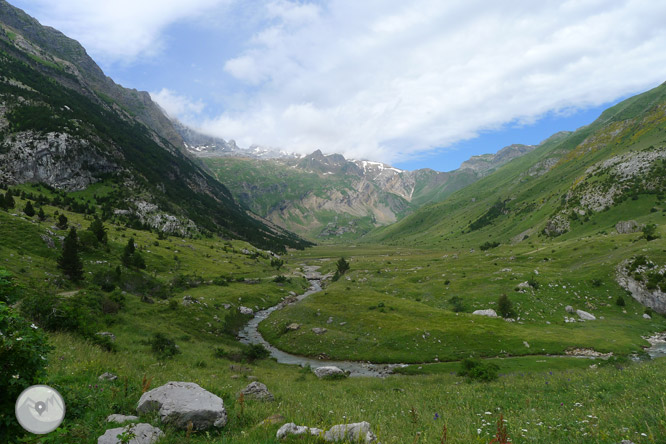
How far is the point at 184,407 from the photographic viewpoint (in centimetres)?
1002

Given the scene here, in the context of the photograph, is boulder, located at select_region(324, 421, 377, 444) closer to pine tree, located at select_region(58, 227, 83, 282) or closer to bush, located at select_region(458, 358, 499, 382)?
bush, located at select_region(458, 358, 499, 382)

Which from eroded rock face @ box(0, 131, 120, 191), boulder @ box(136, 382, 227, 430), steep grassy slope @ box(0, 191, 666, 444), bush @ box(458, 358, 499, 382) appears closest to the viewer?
steep grassy slope @ box(0, 191, 666, 444)

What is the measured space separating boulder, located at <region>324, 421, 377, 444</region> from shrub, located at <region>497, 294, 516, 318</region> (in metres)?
58.3

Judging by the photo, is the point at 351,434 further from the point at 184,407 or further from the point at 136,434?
the point at 184,407

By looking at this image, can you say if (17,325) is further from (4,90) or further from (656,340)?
(4,90)

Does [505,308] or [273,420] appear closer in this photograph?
[273,420]

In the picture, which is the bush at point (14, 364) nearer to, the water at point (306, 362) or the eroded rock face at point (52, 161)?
the water at point (306, 362)

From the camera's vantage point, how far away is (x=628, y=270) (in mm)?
57469

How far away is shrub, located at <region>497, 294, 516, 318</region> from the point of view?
2146 inches

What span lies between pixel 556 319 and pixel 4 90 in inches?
9980

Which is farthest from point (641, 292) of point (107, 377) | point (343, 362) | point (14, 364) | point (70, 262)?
point (70, 262)

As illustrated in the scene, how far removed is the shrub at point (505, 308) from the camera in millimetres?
54519

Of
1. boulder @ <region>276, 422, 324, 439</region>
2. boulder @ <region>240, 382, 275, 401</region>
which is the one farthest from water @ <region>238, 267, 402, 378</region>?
boulder @ <region>276, 422, 324, 439</region>

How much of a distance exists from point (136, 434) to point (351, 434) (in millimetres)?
6073
